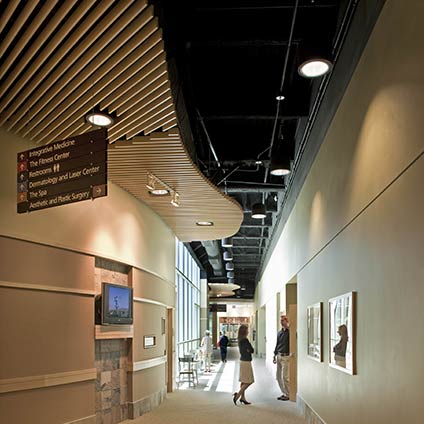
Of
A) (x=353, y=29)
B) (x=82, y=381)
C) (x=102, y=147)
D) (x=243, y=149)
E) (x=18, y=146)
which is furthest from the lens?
(x=243, y=149)

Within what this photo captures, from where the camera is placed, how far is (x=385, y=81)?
14.1ft

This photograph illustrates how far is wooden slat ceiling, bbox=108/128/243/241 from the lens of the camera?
6957 mm

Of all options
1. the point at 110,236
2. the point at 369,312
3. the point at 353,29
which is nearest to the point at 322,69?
the point at 353,29

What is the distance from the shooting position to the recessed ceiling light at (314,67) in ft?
18.4

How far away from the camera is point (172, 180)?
335 inches

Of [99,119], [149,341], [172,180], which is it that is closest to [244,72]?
[172,180]

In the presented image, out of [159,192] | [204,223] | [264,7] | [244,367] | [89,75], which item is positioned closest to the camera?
[89,75]

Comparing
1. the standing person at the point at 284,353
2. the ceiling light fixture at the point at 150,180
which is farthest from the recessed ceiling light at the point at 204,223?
the ceiling light fixture at the point at 150,180

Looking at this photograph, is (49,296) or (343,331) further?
(49,296)

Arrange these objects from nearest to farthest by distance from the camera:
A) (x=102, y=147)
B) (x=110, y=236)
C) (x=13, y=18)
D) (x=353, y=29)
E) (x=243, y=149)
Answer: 1. (x=13, y=18)
2. (x=102, y=147)
3. (x=353, y=29)
4. (x=110, y=236)
5. (x=243, y=149)

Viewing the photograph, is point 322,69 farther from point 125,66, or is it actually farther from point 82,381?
point 82,381

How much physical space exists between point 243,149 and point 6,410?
298 inches

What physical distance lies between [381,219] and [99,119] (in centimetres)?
307

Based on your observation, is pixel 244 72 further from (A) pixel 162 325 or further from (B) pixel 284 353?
(B) pixel 284 353
